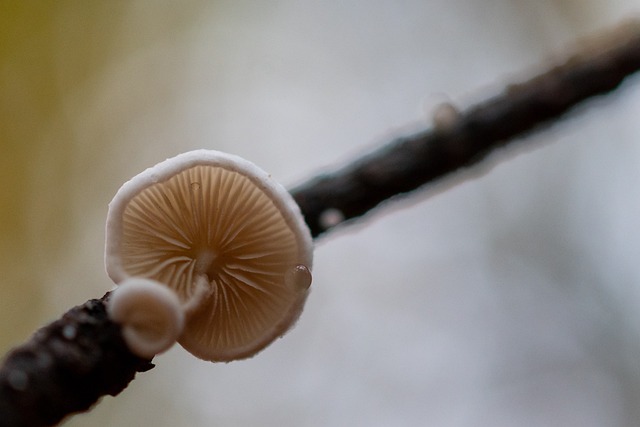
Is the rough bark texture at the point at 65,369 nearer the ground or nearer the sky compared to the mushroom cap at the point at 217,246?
nearer the ground

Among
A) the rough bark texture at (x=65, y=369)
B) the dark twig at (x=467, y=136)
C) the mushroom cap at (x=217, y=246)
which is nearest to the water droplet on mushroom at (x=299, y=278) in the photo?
the mushroom cap at (x=217, y=246)

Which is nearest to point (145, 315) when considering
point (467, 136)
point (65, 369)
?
point (65, 369)

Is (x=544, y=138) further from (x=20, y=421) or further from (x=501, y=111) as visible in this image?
(x=20, y=421)

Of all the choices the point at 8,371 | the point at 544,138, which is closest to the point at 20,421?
the point at 8,371

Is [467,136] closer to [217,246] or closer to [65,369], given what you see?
[217,246]

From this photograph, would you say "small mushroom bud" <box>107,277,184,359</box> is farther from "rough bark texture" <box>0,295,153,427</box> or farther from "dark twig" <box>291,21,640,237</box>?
"dark twig" <box>291,21,640,237</box>

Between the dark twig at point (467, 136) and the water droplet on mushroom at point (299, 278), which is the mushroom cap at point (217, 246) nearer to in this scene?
the water droplet on mushroom at point (299, 278)
